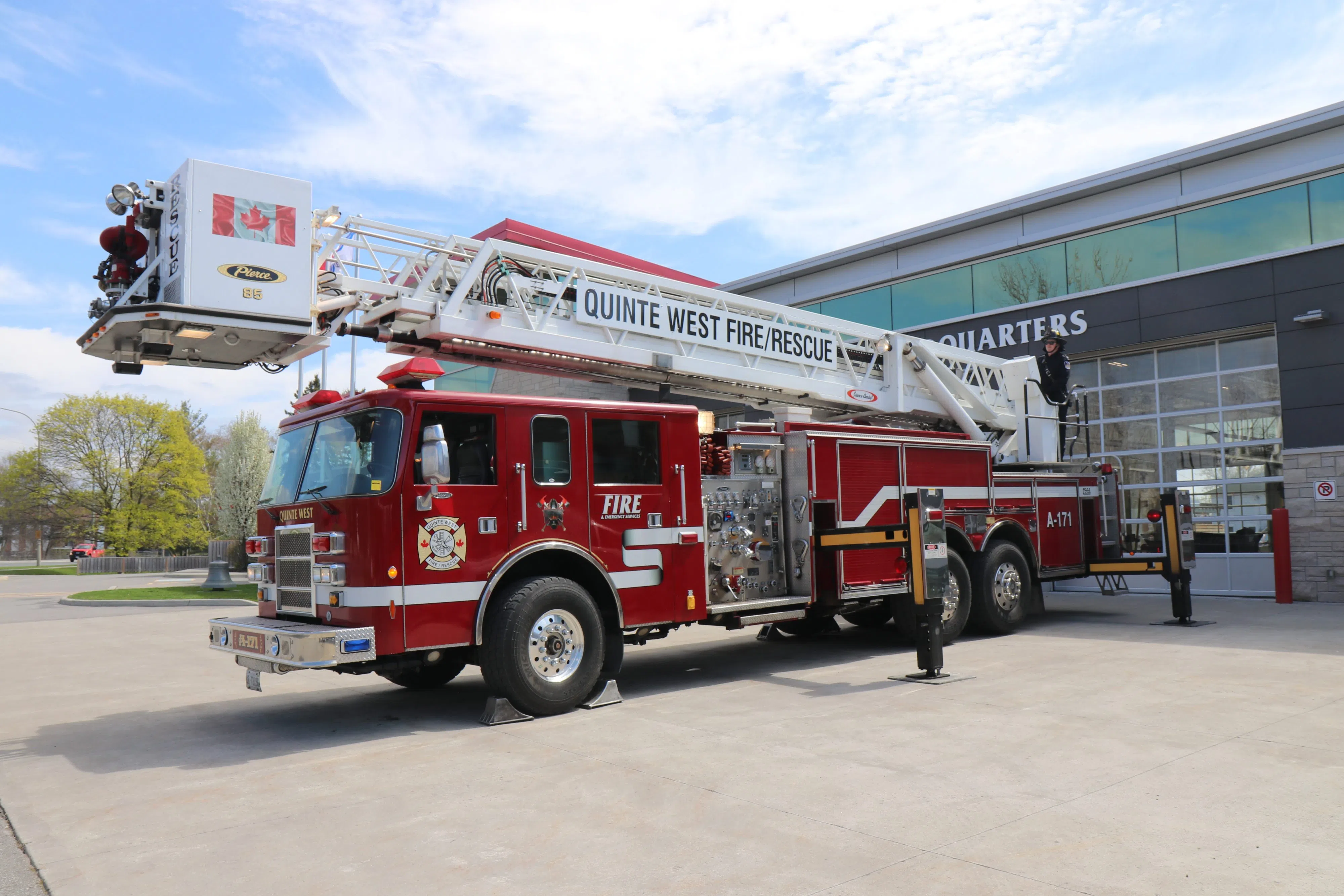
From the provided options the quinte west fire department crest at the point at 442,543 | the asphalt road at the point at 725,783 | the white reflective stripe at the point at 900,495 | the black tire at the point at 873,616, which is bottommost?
the asphalt road at the point at 725,783

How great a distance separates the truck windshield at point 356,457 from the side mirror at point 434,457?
0.28 meters

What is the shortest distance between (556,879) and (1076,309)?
16.3 meters

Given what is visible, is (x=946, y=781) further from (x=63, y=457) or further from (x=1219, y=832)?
(x=63, y=457)

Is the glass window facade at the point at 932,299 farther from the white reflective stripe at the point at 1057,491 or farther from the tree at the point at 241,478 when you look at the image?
the tree at the point at 241,478

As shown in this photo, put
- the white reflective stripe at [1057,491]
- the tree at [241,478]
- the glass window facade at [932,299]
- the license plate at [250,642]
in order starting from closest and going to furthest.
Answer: the license plate at [250,642]
the white reflective stripe at [1057,491]
the glass window facade at [932,299]
the tree at [241,478]

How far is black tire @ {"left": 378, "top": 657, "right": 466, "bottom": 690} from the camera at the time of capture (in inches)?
330

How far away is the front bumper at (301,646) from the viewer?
20.8 feet

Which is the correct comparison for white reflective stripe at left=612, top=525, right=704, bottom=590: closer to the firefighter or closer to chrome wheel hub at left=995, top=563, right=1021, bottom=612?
chrome wheel hub at left=995, top=563, right=1021, bottom=612

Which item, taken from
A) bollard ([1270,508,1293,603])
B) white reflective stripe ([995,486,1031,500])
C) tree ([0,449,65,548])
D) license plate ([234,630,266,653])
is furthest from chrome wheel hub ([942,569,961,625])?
tree ([0,449,65,548])

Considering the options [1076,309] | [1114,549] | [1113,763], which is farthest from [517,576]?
[1076,309]

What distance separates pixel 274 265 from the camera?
6832 mm

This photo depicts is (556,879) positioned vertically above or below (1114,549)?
below

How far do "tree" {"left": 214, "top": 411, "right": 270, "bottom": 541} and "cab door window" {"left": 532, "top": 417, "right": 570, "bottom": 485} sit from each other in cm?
2606

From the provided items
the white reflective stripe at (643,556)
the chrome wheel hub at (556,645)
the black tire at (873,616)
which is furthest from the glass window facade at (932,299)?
the chrome wheel hub at (556,645)
